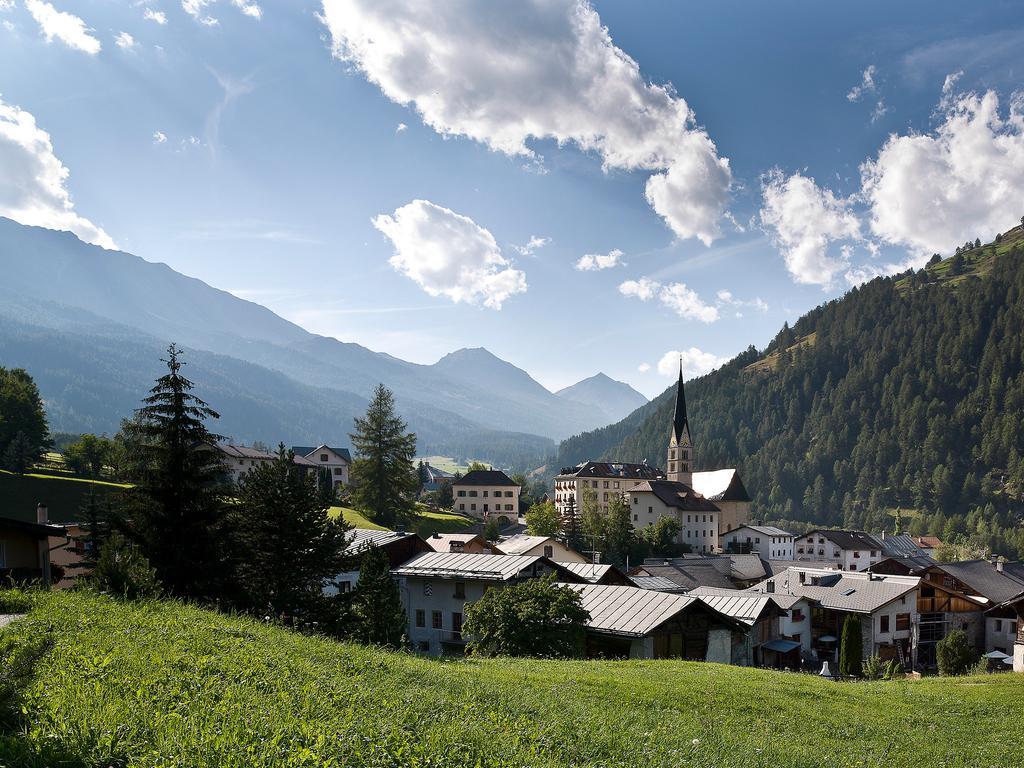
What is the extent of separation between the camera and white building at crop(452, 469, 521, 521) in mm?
119125

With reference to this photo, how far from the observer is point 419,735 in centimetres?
780

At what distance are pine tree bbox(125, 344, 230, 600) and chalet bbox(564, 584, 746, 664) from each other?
1373 cm

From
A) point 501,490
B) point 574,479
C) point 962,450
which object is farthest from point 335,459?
point 962,450

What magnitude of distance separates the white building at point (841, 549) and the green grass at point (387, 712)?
87097 millimetres

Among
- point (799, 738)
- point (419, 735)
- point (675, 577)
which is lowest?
point (675, 577)

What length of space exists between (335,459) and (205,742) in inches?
4678

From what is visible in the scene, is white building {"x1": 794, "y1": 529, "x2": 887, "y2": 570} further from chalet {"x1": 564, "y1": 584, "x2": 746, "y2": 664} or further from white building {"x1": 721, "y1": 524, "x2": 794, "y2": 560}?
chalet {"x1": 564, "y1": 584, "x2": 746, "y2": 664}

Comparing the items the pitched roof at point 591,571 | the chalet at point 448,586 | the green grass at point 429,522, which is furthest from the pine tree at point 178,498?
the green grass at point 429,522

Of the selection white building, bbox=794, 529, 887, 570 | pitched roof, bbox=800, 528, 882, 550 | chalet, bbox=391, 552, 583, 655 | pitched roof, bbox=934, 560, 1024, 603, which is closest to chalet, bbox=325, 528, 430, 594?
chalet, bbox=391, 552, 583, 655

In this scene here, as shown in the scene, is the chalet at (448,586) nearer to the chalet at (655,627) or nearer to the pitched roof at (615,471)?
the chalet at (655,627)

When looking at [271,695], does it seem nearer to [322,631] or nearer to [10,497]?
[322,631]

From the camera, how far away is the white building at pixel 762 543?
107 m

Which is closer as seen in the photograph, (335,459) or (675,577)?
(675,577)

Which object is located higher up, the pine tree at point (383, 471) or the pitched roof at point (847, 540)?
the pine tree at point (383, 471)
